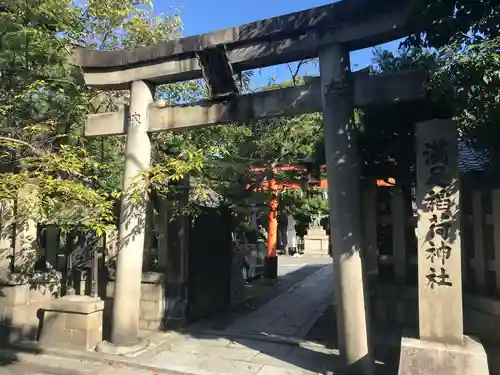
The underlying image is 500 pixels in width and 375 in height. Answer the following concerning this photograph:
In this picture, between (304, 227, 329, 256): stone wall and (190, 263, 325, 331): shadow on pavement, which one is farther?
(304, 227, 329, 256): stone wall

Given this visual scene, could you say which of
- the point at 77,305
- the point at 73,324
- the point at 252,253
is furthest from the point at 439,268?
the point at 252,253

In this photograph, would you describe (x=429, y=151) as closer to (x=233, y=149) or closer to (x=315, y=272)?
(x=233, y=149)

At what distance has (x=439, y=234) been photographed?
5.20m

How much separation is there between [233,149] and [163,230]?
2.44 metres

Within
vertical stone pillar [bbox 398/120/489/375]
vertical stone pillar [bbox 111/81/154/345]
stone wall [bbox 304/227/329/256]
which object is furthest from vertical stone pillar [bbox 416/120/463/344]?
stone wall [bbox 304/227/329/256]

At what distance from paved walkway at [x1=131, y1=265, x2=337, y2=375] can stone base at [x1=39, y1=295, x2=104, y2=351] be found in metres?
0.98

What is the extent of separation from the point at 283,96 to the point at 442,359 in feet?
12.9

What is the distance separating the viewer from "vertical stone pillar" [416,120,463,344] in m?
5.06

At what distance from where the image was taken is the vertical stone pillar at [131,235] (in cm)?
703

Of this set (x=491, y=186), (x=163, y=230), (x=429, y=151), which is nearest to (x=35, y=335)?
(x=163, y=230)

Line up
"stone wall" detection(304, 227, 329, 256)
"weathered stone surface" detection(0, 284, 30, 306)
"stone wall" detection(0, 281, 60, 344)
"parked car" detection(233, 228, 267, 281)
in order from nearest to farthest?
"stone wall" detection(0, 281, 60, 344)
"weathered stone surface" detection(0, 284, 30, 306)
"parked car" detection(233, 228, 267, 281)
"stone wall" detection(304, 227, 329, 256)

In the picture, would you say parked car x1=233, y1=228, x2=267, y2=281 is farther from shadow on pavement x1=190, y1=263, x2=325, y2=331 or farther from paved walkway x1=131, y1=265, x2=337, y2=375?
paved walkway x1=131, y1=265, x2=337, y2=375

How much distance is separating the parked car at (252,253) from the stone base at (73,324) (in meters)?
6.80

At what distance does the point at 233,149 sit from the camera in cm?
967
